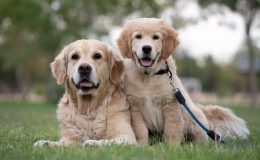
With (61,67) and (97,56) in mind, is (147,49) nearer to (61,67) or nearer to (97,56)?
(97,56)

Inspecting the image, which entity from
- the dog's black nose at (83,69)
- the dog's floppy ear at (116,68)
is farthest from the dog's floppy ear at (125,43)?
the dog's black nose at (83,69)

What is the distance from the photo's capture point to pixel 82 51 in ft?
20.2

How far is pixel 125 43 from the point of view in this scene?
6.43 metres

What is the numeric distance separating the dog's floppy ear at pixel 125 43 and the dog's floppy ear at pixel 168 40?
0.41 meters

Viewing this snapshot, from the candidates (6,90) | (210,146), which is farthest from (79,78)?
(6,90)

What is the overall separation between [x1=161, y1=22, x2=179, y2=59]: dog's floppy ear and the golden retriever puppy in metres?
0.55

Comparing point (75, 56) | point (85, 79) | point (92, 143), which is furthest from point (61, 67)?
point (92, 143)

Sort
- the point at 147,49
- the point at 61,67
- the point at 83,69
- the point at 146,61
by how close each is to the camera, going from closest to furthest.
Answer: the point at 83,69, the point at 147,49, the point at 146,61, the point at 61,67

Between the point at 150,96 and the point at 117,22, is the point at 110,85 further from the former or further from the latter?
the point at 117,22

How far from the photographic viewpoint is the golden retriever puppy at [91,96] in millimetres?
6090

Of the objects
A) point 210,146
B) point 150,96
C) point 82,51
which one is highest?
point 82,51

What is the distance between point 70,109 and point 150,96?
98cm

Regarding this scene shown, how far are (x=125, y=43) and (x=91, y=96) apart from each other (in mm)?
781

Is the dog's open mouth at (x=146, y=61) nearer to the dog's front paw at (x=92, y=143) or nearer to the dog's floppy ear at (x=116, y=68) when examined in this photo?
the dog's floppy ear at (x=116, y=68)
